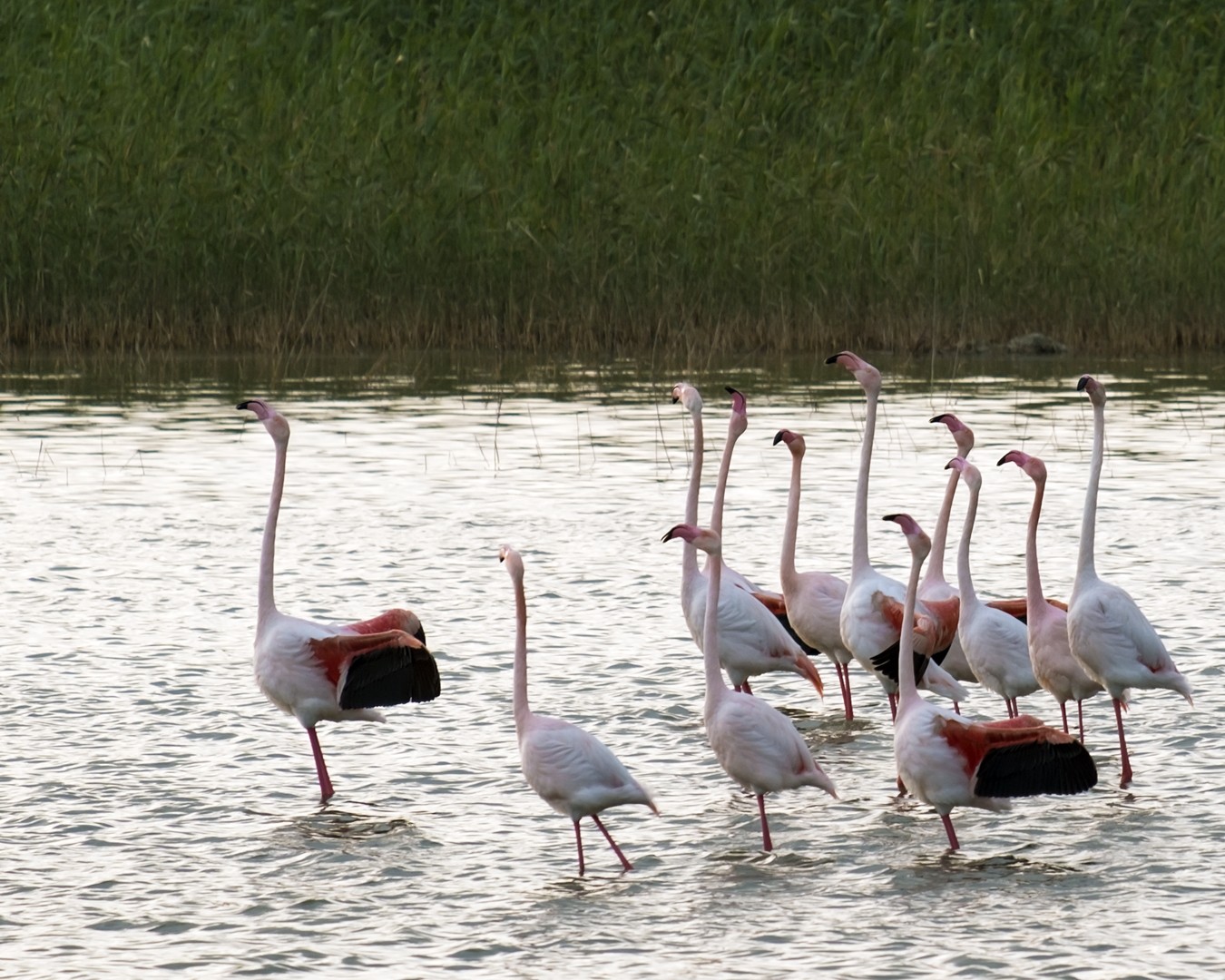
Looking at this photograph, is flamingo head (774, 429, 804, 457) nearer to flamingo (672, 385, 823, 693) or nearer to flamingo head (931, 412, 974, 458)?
flamingo (672, 385, 823, 693)

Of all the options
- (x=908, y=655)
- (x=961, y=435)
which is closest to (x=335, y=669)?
(x=908, y=655)

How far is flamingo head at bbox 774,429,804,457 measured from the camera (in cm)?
723

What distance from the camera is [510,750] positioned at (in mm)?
6848

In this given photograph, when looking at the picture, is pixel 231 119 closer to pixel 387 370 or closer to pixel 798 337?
pixel 387 370

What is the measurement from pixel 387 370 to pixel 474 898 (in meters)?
12.5

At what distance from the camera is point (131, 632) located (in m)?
8.44

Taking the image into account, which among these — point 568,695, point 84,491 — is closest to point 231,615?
point 568,695

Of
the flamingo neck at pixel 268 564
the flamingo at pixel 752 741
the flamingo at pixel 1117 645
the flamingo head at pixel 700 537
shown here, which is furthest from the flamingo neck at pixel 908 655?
the flamingo neck at pixel 268 564

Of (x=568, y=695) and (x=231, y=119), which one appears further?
(x=231, y=119)

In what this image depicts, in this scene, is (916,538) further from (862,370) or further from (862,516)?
(862,370)

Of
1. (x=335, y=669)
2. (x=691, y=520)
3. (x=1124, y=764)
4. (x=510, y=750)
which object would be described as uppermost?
(x=691, y=520)

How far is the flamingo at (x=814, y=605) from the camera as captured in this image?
24.2 ft

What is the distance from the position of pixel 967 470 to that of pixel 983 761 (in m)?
1.58

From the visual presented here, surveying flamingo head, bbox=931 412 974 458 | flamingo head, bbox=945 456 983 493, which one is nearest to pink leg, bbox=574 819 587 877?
flamingo head, bbox=945 456 983 493
